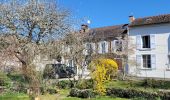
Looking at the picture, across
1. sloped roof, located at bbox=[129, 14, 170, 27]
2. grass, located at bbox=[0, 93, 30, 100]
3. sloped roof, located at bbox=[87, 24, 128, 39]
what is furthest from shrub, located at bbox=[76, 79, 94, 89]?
sloped roof, located at bbox=[87, 24, 128, 39]

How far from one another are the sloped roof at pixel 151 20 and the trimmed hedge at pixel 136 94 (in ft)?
62.0

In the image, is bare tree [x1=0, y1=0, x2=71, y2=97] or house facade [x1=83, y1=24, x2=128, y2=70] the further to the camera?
house facade [x1=83, y1=24, x2=128, y2=70]

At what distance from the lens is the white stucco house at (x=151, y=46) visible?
1470 inches

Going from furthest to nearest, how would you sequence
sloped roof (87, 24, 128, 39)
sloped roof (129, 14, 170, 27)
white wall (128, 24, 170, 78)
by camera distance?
sloped roof (87, 24, 128, 39) → sloped roof (129, 14, 170, 27) → white wall (128, 24, 170, 78)

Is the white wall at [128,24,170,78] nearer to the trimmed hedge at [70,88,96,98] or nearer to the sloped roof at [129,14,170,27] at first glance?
the sloped roof at [129,14,170,27]

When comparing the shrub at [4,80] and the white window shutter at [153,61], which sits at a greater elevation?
the white window shutter at [153,61]

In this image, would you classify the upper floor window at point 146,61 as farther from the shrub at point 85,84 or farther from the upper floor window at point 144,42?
the shrub at point 85,84

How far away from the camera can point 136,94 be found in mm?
18938

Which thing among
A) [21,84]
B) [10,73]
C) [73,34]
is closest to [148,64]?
[73,34]

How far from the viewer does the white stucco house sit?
1470 inches

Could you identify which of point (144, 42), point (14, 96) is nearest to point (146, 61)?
point (144, 42)

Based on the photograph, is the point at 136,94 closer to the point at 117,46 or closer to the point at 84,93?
the point at 84,93

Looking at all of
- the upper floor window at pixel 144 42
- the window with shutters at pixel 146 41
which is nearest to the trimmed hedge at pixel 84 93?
the upper floor window at pixel 144 42

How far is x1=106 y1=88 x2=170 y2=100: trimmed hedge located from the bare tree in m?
8.23
